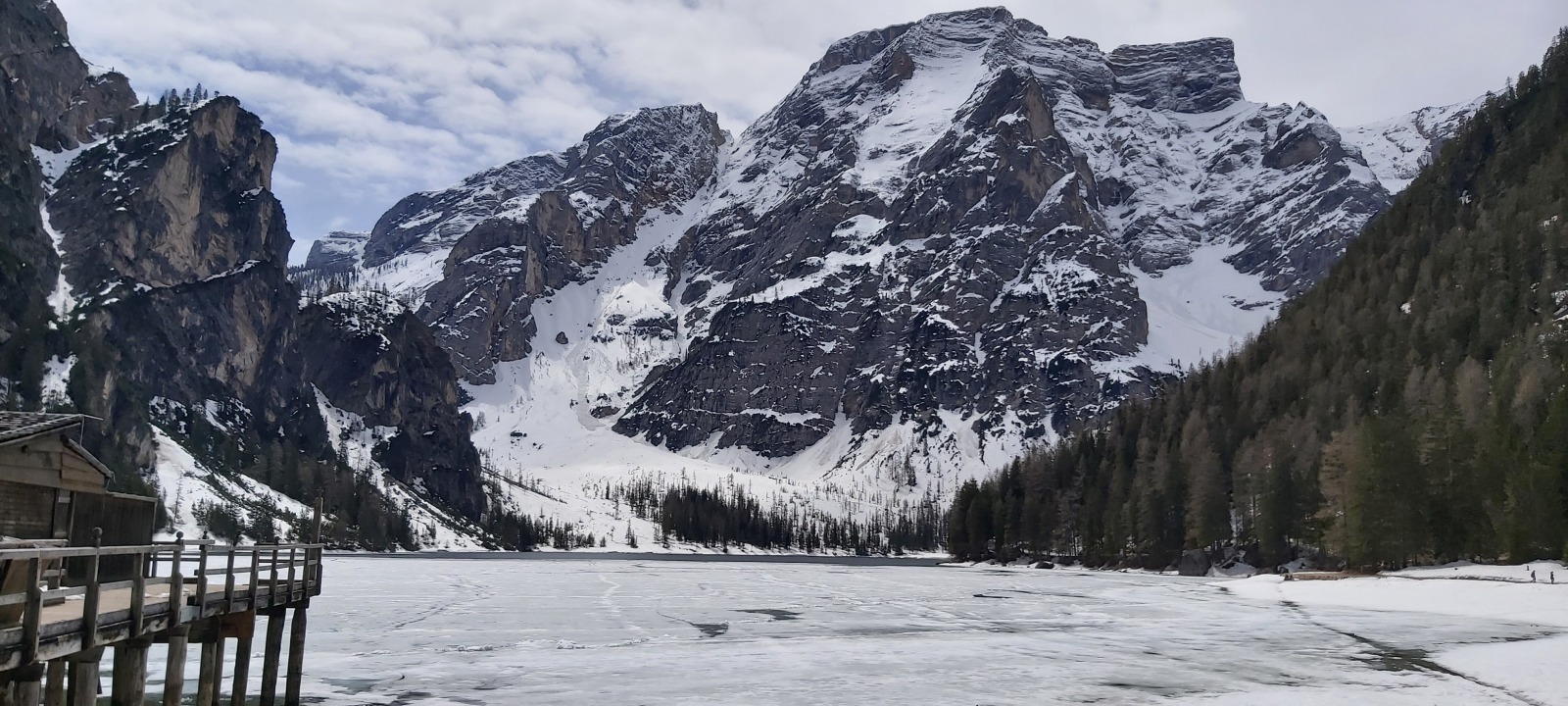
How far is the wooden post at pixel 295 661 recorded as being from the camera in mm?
28911

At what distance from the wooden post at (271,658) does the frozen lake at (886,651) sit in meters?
1.45

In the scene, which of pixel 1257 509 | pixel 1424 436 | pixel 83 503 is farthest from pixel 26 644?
pixel 1257 509

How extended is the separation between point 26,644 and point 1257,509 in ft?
388

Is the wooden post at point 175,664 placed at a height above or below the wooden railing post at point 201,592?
below

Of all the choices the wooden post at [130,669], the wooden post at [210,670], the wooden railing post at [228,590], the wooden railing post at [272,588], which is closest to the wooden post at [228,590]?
the wooden railing post at [228,590]

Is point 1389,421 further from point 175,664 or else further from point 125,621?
point 125,621

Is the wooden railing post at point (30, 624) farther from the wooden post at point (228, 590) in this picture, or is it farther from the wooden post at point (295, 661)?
the wooden post at point (295, 661)

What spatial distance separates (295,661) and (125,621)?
10922 mm

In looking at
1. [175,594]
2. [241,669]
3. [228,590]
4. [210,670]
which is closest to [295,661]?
[241,669]

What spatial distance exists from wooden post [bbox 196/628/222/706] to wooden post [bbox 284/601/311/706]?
3.01 meters

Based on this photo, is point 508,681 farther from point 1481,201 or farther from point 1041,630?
point 1481,201

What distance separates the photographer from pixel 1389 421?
96625 millimetres

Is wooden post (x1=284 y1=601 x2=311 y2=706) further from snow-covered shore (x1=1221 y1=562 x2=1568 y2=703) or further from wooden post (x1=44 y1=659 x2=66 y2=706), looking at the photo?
snow-covered shore (x1=1221 y1=562 x2=1568 y2=703)

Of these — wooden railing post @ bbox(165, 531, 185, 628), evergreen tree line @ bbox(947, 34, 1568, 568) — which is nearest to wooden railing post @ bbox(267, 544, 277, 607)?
wooden railing post @ bbox(165, 531, 185, 628)
